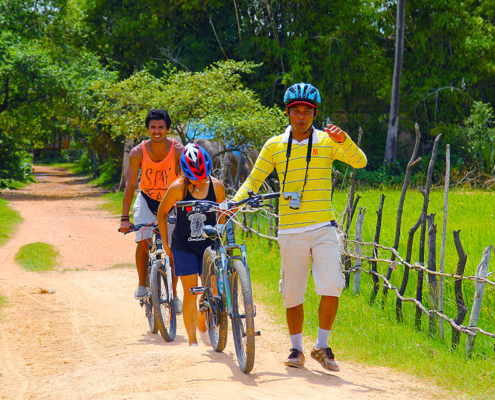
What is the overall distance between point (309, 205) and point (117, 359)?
212cm

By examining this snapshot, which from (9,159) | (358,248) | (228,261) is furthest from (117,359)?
(9,159)

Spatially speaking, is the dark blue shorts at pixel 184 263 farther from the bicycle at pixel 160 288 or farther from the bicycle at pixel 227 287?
the bicycle at pixel 160 288

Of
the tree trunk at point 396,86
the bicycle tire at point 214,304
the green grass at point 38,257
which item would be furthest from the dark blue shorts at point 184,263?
the tree trunk at point 396,86

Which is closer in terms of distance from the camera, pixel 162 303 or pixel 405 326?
pixel 162 303

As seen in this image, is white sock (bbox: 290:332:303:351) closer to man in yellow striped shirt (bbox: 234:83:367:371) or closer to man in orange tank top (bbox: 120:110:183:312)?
man in yellow striped shirt (bbox: 234:83:367:371)

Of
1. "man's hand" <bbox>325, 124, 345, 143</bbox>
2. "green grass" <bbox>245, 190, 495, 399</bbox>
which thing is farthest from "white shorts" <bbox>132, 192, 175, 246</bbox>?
"man's hand" <bbox>325, 124, 345, 143</bbox>

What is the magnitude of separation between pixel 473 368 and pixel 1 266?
799 centimetres

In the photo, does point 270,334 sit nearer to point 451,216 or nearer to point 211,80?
point 451,216

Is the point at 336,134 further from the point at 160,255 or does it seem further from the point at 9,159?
the point at 9,159

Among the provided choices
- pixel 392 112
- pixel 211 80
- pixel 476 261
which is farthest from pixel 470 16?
pixel 476 261

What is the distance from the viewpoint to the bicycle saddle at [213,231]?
4.18 metres

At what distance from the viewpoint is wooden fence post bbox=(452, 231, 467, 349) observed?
462cm

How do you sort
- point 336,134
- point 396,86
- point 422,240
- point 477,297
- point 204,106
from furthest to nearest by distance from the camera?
point 396,86, point 204,106, point 422,240, point 477,297, point 336,134

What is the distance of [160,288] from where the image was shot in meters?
5.17
